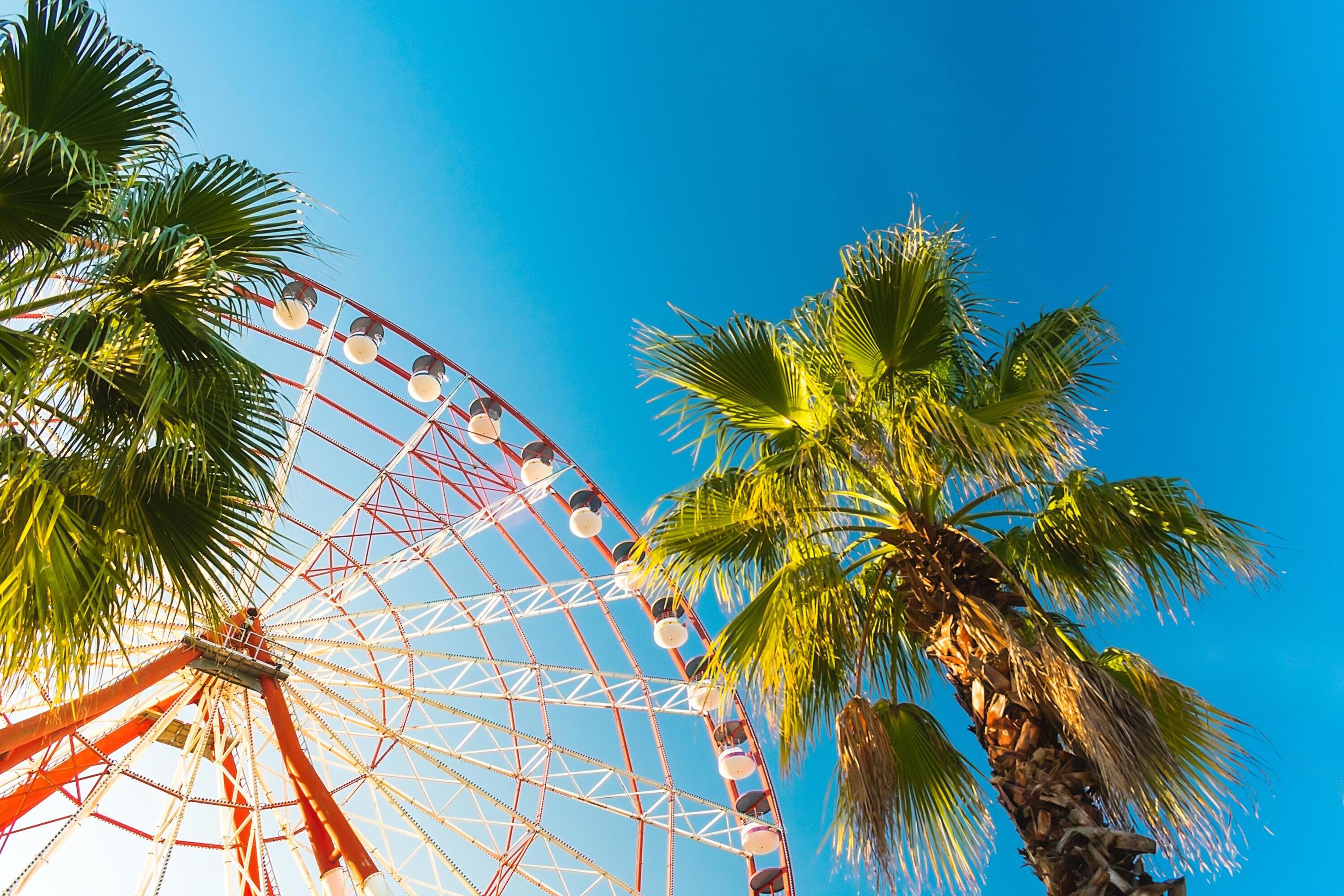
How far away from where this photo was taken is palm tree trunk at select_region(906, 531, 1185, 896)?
4.73m

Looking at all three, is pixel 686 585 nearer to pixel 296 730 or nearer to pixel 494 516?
pixel 296 730

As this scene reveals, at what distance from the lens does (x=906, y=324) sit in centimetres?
655

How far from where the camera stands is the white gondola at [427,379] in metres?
14.4

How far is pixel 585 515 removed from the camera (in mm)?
15055

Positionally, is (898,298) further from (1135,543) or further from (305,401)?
(305,401)

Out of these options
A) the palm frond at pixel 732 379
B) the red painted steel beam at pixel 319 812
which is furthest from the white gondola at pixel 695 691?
the palm frond at pixel 732 379

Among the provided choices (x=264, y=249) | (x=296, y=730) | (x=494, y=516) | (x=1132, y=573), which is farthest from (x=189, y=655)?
(x=1132, y=573)

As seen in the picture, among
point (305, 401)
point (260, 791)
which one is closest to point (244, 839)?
point (260, 791)

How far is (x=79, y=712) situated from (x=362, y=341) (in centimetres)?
698

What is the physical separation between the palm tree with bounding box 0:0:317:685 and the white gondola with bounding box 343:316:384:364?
7983 millimetres

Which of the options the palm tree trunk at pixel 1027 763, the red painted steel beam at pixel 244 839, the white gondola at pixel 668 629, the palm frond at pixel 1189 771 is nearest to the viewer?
the palm tree trunk at pixel 1027 763

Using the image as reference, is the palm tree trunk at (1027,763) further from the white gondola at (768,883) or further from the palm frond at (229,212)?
the white gondola at (768,883)

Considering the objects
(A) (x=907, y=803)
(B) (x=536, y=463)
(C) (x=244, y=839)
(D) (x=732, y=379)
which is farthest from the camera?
(B) (x=536, y=463)

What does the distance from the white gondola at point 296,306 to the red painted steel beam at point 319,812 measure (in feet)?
17.9
